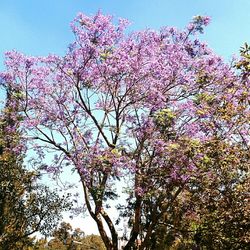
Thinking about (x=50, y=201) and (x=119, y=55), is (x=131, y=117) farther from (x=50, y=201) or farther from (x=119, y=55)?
(x=50, y=201)

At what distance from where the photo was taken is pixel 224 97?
15.3 metres

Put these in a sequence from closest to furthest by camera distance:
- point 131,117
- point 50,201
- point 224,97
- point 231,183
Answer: point 231,183 < point 224,97 < point 131,117 < point 50,201

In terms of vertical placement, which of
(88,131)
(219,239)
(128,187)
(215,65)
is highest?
(215,65)

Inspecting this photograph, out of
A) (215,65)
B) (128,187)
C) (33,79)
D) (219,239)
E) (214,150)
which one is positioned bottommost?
(219,239)

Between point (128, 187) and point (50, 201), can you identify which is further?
point (50, 201)

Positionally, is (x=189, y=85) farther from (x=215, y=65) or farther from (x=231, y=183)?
(x=231, y=183)

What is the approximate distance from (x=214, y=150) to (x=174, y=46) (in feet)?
18.8

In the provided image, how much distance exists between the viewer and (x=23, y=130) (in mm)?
17359

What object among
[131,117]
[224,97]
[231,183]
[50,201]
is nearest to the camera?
[231,183]

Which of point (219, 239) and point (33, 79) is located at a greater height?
point (33, 79)

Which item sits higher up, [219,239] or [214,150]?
[214,150]

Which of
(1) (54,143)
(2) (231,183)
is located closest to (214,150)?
(2) (231,183)

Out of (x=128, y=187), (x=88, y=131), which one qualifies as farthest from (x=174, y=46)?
(x=128, y=187)

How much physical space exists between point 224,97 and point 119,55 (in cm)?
430
